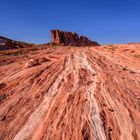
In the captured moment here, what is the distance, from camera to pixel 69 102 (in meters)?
12.0

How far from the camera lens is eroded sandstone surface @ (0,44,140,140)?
9648 millimetres

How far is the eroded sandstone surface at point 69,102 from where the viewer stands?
9.65 metres

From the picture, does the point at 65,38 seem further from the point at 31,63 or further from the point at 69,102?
the point at 69,102

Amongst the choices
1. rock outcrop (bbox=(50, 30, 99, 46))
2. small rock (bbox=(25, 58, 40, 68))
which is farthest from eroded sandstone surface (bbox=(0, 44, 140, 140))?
rock outcrop (bbox=(50, 30, 99, 46))

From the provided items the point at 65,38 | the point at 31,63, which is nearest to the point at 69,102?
the point at 31,63

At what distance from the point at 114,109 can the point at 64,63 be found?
8819 millimetres

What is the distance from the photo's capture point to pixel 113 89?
1371cm

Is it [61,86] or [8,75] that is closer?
[61,86]

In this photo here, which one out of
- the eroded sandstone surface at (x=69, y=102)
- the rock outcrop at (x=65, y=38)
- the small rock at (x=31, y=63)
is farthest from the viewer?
the rock outcrop at (x=65, y=38)

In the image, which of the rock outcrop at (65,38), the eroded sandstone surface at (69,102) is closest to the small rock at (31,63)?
the eroded sandstone surface at (69,102)

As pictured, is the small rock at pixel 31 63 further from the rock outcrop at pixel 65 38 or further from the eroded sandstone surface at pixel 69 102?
the rock outcrop at pixel 65 38

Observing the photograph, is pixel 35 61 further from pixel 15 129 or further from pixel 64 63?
pixel 15 129

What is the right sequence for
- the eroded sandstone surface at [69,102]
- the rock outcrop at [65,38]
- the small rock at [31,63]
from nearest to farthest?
the eroded sandstone surface at [69,102] < the small rock at [31,63] < the rock outcrop at [65,38]

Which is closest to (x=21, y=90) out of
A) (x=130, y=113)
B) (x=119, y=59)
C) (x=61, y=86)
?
(x=61, y=86)
